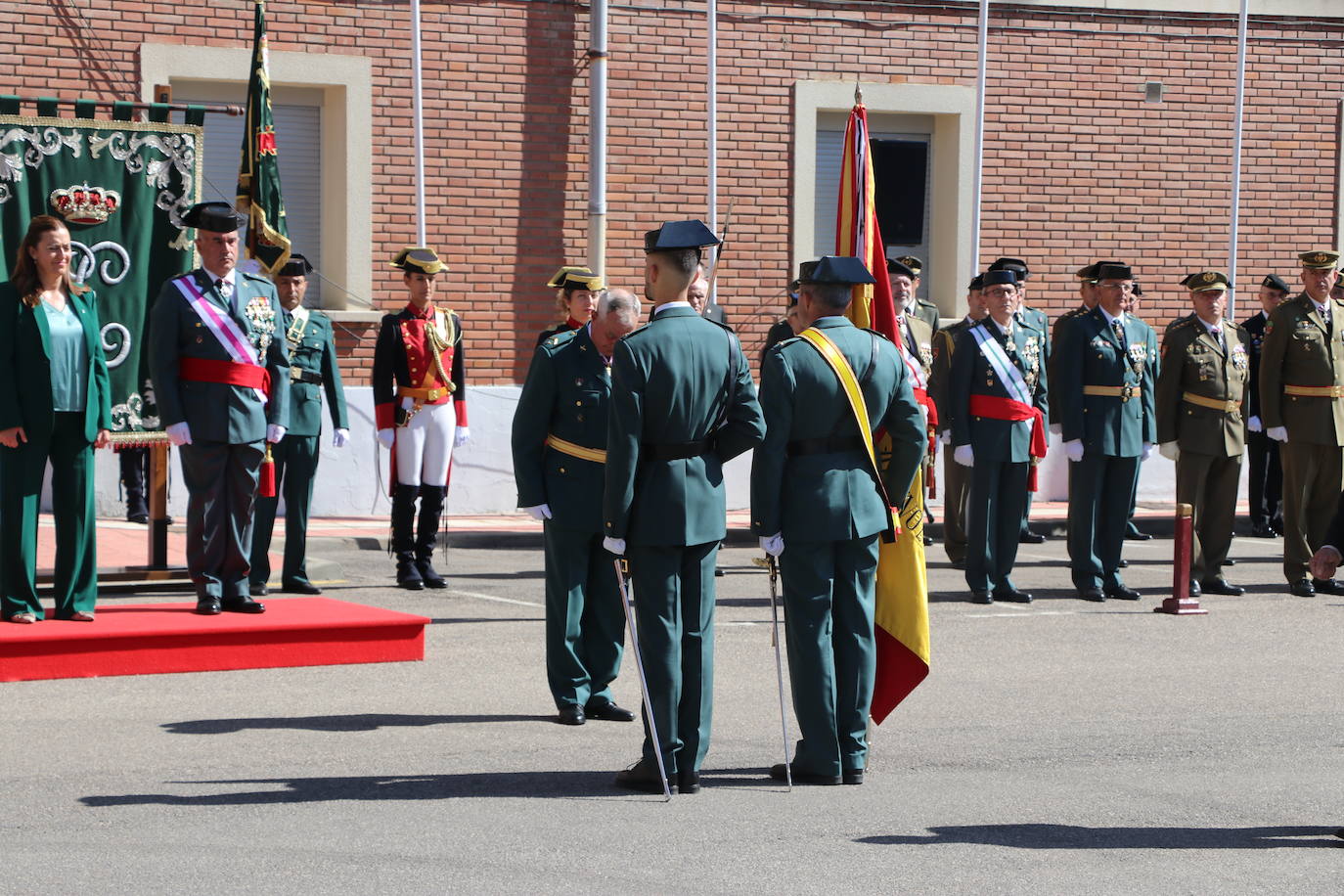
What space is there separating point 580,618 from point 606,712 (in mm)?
405

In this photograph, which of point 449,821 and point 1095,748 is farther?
point 1095,748

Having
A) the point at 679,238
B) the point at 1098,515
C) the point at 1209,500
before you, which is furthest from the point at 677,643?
the point at 1209,500

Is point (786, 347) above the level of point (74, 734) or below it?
above

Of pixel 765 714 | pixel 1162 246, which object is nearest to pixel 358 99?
pixel 1162 246

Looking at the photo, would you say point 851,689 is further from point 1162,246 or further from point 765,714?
point 1162,246

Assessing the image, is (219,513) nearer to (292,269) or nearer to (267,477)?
(267,477)

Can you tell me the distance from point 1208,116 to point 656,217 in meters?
5.54

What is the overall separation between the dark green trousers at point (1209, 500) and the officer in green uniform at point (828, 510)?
5895mm

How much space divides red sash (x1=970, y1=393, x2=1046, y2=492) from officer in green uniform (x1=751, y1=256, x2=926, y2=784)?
4.98 meters

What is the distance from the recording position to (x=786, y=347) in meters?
6.93

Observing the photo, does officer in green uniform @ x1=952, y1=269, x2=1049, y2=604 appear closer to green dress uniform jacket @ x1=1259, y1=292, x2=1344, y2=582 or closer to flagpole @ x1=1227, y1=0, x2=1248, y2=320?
green dress uniform jacket @ x1=1259, y1=292, x2=1344, y2=582

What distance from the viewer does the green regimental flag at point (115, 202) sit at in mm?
10125

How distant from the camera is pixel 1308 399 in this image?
12.7 meters

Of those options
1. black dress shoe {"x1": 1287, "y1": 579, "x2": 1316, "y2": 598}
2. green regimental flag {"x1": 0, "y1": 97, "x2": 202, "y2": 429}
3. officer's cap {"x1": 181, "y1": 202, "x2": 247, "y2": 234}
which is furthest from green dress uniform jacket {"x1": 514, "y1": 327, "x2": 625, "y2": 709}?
black dress shoe {"x1": 1287, "y1": 579, "x2": 1316, "y2": 598}
